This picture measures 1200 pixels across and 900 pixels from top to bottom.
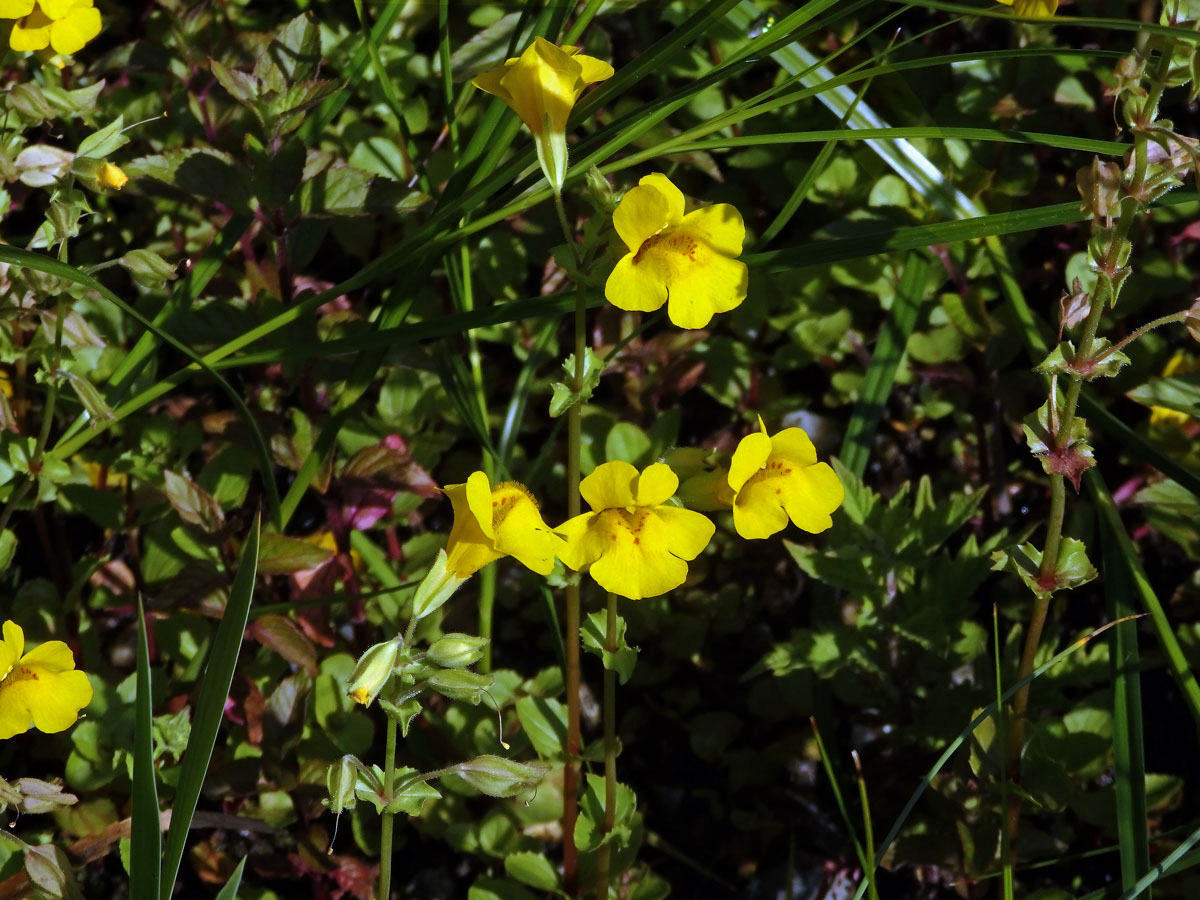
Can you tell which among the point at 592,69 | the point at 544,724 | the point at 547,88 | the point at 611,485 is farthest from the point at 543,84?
the point at 544,724

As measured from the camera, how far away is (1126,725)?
1.57m

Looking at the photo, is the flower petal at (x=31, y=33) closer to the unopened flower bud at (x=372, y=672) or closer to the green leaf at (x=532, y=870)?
the unopened flower bud at (x=372, y=672)

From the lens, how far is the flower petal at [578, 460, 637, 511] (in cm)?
129

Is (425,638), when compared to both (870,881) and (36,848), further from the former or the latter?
(870,881)

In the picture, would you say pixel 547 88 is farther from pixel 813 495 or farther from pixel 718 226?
pixel 813 495

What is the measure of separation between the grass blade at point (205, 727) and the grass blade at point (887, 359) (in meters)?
1.18

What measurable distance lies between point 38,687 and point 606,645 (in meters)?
0.81

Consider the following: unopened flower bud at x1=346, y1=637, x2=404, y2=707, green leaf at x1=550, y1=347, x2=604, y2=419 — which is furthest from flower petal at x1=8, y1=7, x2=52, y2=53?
unopened flower bud at x1=346, y1=637, x2=404, y2=707

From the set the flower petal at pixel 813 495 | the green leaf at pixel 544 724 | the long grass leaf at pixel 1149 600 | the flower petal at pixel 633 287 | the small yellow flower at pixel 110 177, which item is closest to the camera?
the flower petal at pixel 633 287

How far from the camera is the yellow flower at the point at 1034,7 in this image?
1.49m

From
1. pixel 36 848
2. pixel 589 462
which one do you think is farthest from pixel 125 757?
pixel 589 462

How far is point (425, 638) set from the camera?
2070mm

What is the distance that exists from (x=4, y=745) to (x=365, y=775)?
3.79ft

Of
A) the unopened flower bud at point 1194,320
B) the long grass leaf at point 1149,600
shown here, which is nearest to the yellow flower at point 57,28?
the unopened flower bud at point 1194,320
